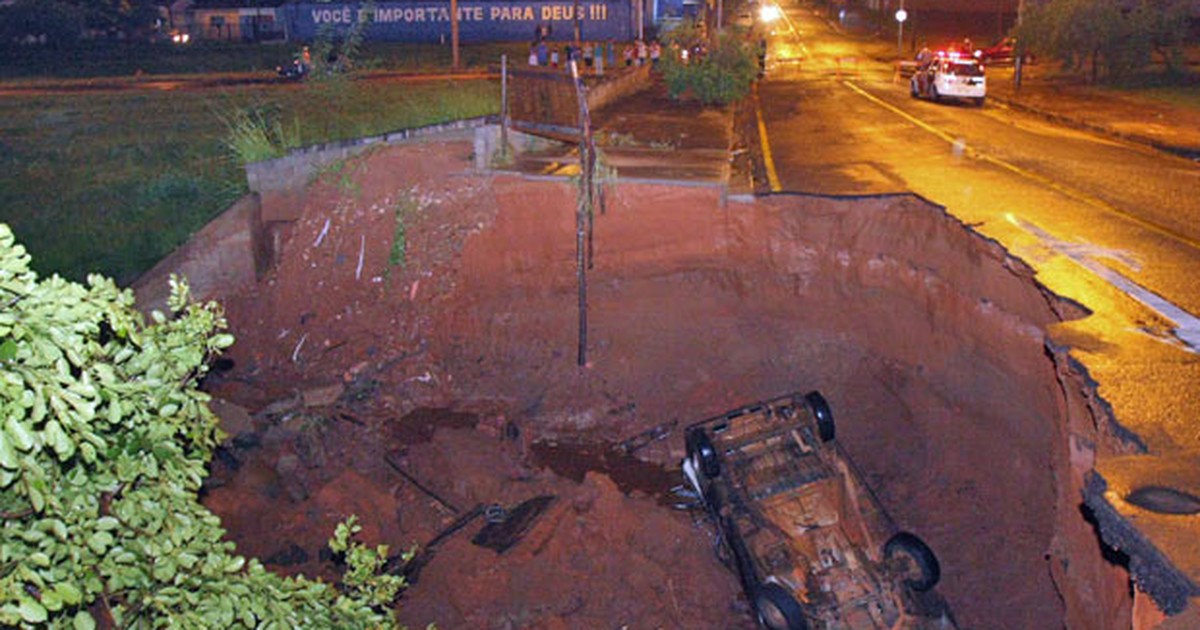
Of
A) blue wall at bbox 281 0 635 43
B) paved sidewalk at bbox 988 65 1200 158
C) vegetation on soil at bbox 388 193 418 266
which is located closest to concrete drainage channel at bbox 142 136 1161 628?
vegetation on soil at bbox 388 193 418 266

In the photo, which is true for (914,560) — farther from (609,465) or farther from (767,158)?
(767,158)

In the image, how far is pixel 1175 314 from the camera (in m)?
8.95

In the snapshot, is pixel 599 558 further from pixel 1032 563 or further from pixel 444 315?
pixel 444 315

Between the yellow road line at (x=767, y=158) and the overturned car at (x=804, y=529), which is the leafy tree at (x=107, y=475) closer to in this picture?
the overturned car at (x=804, y=529)

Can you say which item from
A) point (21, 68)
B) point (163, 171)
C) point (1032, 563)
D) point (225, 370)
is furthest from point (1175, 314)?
point (21, 68)

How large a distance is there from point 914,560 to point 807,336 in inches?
247

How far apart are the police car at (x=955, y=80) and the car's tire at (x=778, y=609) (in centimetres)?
2524

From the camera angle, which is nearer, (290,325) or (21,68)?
(290,325)

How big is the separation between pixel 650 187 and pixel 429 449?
5.65m

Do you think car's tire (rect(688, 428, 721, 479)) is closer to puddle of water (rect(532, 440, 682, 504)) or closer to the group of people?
puddle of water (rect(532, 440, 682, 504))

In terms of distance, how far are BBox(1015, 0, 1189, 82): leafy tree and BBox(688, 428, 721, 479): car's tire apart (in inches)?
1270

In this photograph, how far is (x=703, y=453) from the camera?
9570 millimetres

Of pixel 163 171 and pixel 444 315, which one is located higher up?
pixel 163 171

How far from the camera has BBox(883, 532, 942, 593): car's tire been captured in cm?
820
